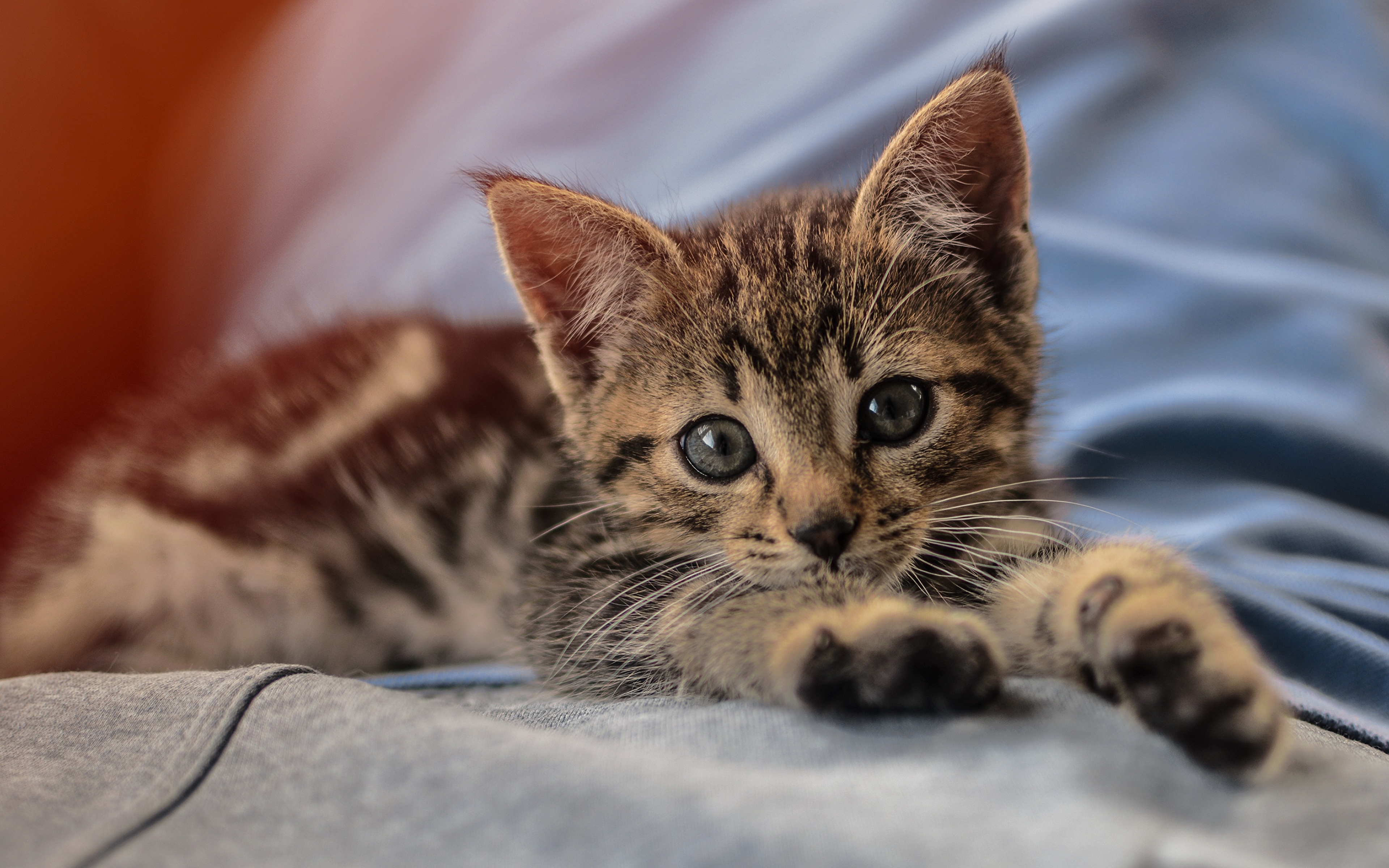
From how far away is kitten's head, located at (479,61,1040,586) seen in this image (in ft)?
2.74

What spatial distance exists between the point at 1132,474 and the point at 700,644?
2.62 ft

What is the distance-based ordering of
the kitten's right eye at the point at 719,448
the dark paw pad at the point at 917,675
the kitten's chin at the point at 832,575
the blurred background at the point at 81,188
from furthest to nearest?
1. the blurred background at the point at 81,188
2. the kitten's right eye at the point at 719,448
3. the kitten's chin at the point at 832,575
4. the dark paw pad at the point at 917,675

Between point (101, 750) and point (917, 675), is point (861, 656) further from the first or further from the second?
point (101, 750)

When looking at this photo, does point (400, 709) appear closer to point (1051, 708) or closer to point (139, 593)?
point (1051, 708)

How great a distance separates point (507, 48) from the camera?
1897 mm

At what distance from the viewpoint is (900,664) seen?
61 centimetres

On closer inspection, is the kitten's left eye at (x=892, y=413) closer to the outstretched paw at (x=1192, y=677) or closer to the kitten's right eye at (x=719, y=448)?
the kitten's right eye at (x=719, y=448)

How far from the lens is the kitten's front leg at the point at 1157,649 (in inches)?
21.8

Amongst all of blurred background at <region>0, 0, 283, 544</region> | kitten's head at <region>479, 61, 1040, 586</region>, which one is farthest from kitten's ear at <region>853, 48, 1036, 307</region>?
blurred background at <region>0, 0, 283, 544</region>

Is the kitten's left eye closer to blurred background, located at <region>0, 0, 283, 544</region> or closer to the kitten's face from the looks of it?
the kitten's face

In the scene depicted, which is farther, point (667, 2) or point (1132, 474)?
point (667, 2)

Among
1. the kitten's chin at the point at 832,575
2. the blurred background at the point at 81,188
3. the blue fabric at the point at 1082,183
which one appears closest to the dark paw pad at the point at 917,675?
the kitten's chin at the point at 832,575

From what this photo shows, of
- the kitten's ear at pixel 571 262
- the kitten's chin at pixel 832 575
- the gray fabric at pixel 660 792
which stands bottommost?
the gray fabric at pixel 660 792

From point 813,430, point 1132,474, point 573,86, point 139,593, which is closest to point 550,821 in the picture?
point 813,430
